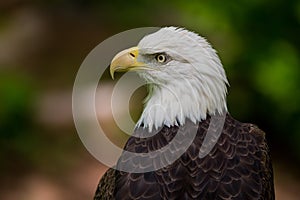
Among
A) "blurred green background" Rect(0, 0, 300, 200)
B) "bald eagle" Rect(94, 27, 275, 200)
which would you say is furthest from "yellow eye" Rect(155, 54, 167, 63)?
"blurred green background" Rect(0, 0, 300, 200)

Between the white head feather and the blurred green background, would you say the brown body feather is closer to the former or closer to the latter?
the white head feather

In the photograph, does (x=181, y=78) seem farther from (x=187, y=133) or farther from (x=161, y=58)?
(x=187, y=133)

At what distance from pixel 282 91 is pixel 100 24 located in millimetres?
3949

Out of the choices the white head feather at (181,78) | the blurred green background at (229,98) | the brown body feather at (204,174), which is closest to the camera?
the brown body feather at (204,174)

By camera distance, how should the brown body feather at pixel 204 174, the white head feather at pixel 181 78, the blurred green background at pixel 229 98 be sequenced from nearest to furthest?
the brown body feather at pixel 204 174, the white head feather at pixel 181 78, the blurred green background at pixel 229 98

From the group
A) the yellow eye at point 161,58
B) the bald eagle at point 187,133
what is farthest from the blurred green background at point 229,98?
the yellow eye at point 161,58

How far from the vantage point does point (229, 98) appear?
7668mm

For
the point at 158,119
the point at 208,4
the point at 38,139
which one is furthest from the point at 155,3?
the point at 158,119

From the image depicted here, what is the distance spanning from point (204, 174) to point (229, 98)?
3633 millimetres

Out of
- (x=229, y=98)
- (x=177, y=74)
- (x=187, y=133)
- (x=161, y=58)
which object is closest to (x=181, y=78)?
(x=177, y=74)

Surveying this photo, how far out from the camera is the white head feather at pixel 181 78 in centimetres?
424

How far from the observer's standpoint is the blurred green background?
288 inches

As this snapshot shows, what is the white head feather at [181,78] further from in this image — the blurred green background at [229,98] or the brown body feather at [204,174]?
the blurred green background at [229,98]

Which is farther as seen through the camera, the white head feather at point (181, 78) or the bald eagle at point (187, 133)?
the white head feather at point (181, 78)
